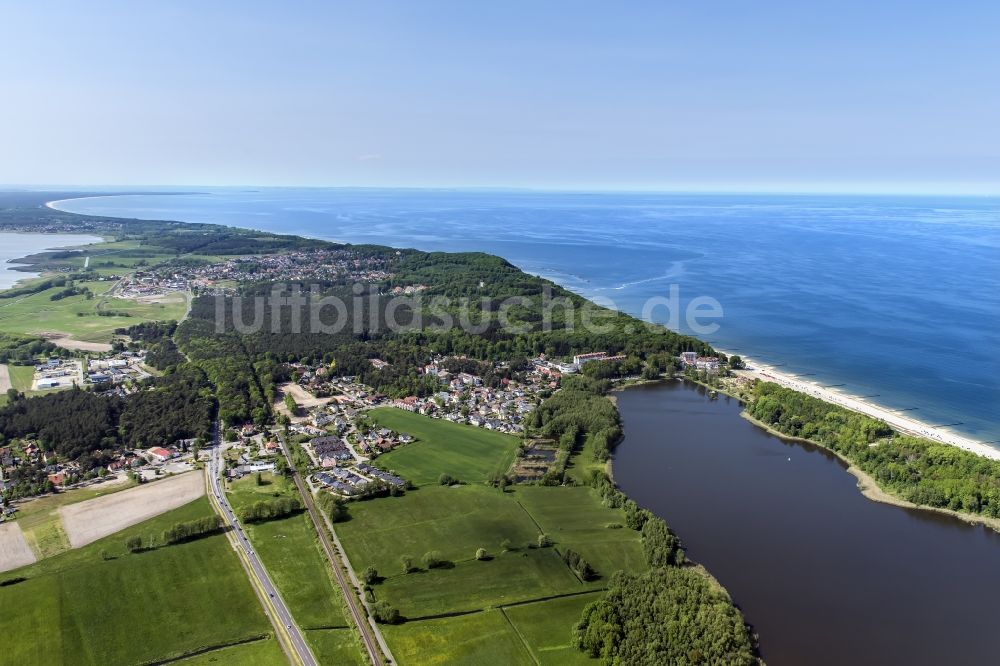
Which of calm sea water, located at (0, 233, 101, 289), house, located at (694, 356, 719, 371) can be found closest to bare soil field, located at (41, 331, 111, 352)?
calm sea water, located at (0, 233, 101, 289)

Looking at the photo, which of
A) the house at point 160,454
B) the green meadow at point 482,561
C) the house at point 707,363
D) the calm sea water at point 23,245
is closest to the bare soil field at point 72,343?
the house at point 160,454

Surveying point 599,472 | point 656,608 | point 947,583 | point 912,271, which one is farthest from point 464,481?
point 912,271

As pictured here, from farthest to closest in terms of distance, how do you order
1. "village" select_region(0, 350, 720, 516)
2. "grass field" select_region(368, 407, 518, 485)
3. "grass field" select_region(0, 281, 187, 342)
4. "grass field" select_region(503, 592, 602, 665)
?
"grass field" select_region(0, 281, 187, 342) → "grass field" select_region(368, 407, 518, 485) → "village" select_region(0, 350, 720, 516) → "grass field" select_region(503, 592, 602, 665)

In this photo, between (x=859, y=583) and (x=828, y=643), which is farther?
(x=859, y=583)

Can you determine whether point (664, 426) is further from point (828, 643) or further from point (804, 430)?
point (828, 643)

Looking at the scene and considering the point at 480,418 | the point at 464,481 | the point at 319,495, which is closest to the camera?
the point at 319,495

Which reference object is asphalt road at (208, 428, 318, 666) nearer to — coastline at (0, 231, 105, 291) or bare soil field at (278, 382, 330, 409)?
bare soil field at (278, 382, 330, 409)
